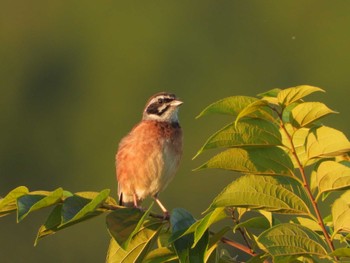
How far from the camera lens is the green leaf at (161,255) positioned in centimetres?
285

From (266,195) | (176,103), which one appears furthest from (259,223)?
(176,103)

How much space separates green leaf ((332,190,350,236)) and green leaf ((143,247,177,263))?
42cm

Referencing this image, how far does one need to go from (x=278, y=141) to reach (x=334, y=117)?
24514 mm

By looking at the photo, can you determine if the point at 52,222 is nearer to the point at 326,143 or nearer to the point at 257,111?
the point at 257,111

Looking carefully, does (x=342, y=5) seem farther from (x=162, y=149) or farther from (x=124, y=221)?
(x=124, y=221)

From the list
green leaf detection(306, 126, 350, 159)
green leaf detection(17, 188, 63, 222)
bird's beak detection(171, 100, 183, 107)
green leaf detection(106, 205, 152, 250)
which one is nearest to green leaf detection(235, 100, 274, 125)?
green leaf detection(306, 126, 350, 159)

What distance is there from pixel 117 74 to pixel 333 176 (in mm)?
38314

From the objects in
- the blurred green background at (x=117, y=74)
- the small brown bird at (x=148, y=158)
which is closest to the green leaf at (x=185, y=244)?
the small brown bird at (x=148, y=158)

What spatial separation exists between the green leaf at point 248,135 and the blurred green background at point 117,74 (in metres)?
26.2

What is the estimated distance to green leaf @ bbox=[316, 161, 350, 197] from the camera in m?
2.65

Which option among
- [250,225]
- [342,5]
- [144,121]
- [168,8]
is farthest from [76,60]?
[250,225]

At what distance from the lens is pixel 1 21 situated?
43625 mm

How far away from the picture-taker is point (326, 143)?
2697 millimetres

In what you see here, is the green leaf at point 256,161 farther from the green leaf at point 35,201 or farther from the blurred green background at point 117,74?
the blurred green background at point 117,74
